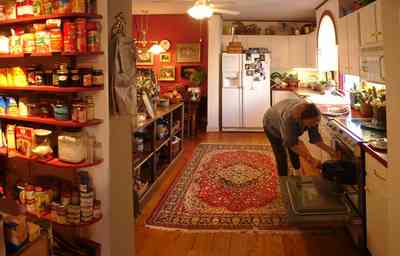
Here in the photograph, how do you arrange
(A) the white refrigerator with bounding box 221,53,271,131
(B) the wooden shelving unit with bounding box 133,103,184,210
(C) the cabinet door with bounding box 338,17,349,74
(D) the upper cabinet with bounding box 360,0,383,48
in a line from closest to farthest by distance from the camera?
(D) the upper cabinet with bounding box 360,0,383,48, (B) the wooden shelving unit with bounding box 133,103,184,210, (C) the cabinet door with bounding box 338,17,349,74, (A) the white refrigerator with bounding box 221,53,271,131

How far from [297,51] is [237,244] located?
611 cm

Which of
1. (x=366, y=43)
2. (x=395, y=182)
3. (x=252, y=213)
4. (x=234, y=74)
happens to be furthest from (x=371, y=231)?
(x=234, y=74)

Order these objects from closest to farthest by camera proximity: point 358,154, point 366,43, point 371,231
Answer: point 371,231 < point 358,154 < point 366,43

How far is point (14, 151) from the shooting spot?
2.67 meters

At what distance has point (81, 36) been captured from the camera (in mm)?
2207

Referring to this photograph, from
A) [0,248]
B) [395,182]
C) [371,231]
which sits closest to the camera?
[0,248]

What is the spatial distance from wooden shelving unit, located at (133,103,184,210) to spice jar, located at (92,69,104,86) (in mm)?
1561

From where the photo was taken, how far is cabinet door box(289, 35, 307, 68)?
8.45m

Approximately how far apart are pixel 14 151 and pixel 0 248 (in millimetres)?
1482

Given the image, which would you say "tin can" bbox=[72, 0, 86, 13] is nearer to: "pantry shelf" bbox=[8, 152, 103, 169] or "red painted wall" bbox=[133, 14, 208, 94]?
"pantry shelf" bbox=[8, 152, 103, 169]

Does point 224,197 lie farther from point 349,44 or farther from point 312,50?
point 312,50

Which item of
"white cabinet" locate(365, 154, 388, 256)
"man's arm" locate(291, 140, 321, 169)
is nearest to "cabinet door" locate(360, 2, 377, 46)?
"man's arm" locate(291, 140, 321, 169)

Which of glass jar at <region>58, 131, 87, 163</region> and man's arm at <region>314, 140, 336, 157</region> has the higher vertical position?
glass jar at <region>58, 131, 87, 163</region>

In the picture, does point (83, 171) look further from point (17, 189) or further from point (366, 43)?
point (366, 43)
